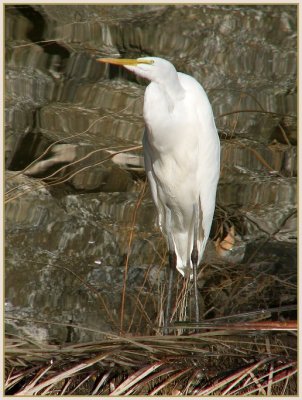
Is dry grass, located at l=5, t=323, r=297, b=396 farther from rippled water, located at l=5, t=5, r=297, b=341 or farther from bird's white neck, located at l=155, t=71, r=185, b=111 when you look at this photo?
rippled water, located at l=5, t=5, r=297, b=341

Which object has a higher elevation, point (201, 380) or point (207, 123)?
point (207, 123)

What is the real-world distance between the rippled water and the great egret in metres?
0.74

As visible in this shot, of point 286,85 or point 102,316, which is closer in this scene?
point 102,316

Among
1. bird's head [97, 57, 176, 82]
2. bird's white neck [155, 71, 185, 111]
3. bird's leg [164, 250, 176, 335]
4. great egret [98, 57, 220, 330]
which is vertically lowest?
bird's leg [164, 250, 176, 335]

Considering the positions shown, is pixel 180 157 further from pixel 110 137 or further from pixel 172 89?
pixel 110 137

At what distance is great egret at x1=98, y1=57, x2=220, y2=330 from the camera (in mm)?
2275

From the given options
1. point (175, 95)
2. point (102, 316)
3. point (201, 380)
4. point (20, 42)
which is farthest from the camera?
point (20, 42)

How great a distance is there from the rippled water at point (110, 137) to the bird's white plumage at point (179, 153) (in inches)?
29.6

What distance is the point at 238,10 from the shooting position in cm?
A: 416

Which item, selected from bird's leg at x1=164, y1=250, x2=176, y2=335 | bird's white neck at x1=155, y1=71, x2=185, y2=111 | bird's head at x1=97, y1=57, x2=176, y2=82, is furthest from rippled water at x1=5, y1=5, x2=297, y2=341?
bird's head at x1=97, y1=57, x2=176, y2=82

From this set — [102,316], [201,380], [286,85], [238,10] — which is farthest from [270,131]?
[201,380]

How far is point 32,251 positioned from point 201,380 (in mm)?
1689

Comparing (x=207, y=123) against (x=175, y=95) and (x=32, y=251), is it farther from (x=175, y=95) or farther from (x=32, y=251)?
(x=32, y=251)

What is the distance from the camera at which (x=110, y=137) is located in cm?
382
